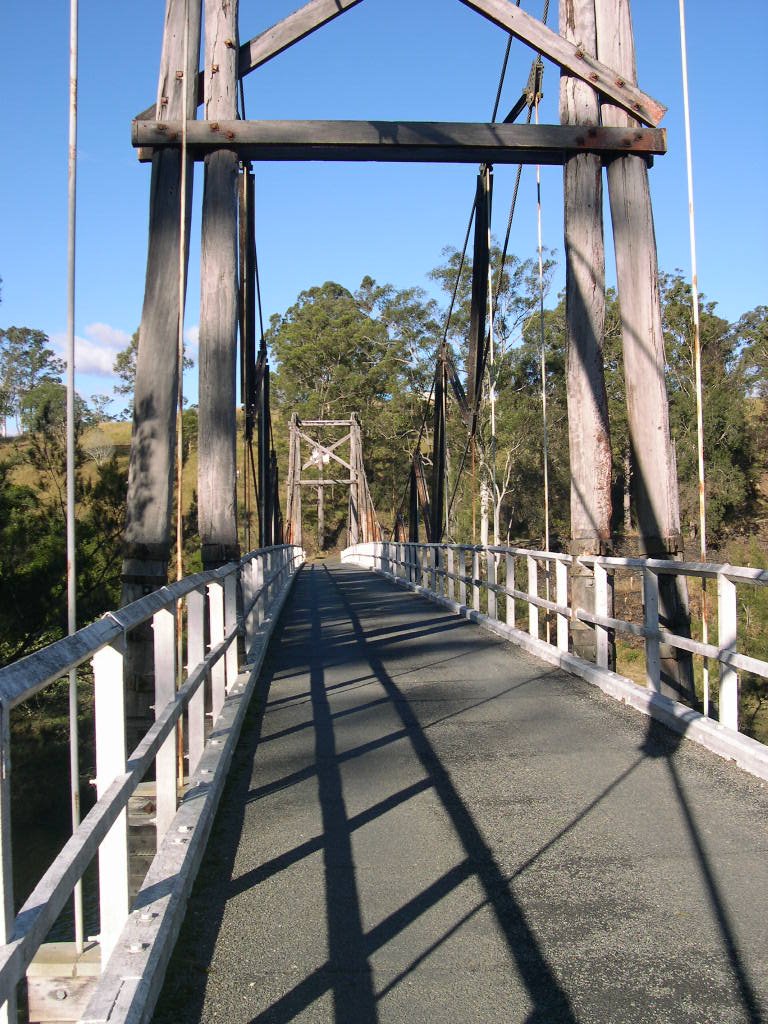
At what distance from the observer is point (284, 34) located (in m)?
8.81

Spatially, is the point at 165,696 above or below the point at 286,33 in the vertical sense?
below

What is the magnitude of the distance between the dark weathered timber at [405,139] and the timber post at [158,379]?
446 mm

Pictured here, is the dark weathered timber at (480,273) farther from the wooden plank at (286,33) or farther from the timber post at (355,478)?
the timber post at (355,478)

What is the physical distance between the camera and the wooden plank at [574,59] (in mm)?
8688

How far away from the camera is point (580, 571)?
29.0ft

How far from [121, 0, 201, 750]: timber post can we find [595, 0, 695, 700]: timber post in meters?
3.44

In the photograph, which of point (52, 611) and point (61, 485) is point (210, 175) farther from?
point (61, 485)

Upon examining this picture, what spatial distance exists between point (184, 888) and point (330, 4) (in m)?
7.55

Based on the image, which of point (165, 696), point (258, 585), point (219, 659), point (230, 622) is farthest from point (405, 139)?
point (165, 696)

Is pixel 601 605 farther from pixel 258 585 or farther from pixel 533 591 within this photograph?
pixel 258 585

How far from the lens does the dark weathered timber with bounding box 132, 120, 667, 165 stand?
871cm

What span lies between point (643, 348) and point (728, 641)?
12.0 feet

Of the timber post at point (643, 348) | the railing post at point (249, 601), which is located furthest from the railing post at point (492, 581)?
the timber post at point (643, 348)

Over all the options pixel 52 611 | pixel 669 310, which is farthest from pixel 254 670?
pixel 669 310
